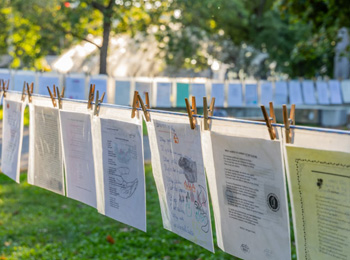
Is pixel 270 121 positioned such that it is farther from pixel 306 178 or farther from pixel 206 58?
pixel 206 58

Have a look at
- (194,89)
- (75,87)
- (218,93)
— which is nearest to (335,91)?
(218,93)

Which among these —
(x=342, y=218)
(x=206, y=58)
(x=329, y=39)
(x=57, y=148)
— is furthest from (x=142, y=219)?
(x=206, y=58)

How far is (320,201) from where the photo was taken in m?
1.38

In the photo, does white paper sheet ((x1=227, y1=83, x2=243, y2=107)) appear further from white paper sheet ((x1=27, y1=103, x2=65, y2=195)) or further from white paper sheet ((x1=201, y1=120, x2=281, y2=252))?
white paper sheet ((x1=201, y1=120, x2=281, y2=252))

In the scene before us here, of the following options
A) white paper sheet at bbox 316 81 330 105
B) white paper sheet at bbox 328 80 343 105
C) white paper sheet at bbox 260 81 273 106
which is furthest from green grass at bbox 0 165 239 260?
white paper sheet at bbox 328 80 343 105

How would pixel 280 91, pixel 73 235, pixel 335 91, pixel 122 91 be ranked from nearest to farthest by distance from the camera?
pixel 73 235, pixel 122 91, pixel 280 91, pixel 335 91

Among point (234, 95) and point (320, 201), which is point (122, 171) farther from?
point (234, 95)

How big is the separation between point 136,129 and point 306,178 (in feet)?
2.74

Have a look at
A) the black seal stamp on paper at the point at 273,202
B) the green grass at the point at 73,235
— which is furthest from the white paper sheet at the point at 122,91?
the black seal stamp on paper at the point at 273,202

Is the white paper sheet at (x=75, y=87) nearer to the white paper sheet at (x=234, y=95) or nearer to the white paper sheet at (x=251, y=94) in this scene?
the white paper sheet at (x=234, y=95)

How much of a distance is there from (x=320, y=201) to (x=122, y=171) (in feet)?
3.26

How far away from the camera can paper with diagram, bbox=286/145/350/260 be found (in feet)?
4.30

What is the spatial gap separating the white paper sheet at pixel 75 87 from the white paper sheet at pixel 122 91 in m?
0.79

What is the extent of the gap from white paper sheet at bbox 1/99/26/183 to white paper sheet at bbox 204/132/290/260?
1.61 meters
